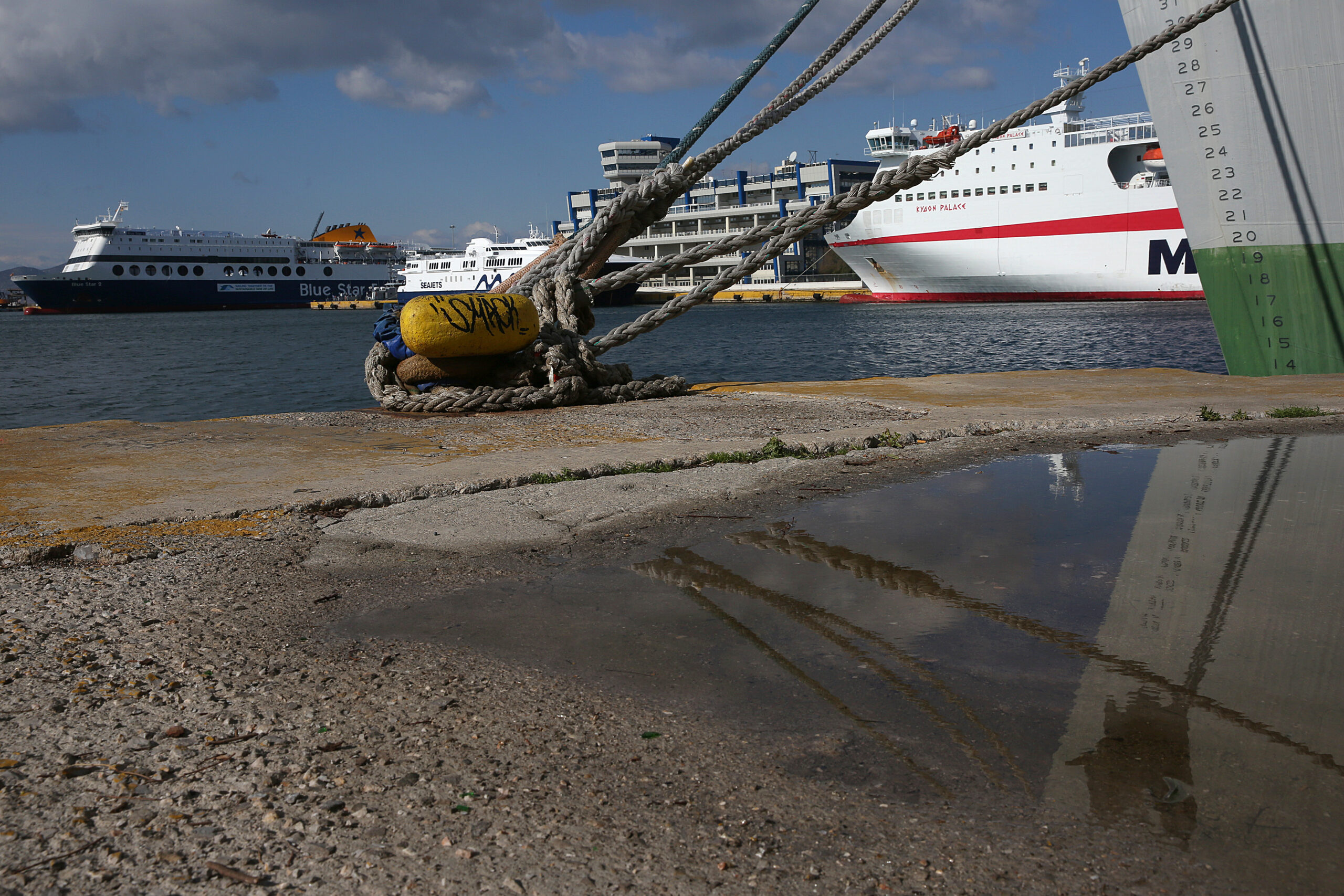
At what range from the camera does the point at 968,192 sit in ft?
163

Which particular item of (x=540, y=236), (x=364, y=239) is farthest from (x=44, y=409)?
(x=364, y=239)

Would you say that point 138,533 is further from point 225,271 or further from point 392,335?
point 225,271

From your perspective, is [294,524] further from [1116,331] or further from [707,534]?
[1116,331]

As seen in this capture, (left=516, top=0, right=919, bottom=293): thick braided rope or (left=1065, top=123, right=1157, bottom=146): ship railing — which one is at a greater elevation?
(left=1065, top=123, right=1157, bottom=146): ship railing

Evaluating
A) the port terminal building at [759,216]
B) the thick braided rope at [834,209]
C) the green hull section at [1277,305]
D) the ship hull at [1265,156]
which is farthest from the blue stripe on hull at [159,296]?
the green hull section at [1277,305]

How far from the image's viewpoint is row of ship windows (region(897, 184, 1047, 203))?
156 ft

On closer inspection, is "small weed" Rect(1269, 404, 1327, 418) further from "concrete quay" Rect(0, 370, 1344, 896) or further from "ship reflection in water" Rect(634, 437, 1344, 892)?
"concrete quay" Rect(0, 370, 1344, 896)

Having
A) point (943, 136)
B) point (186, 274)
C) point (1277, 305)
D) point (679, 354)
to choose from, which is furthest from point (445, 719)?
point (186, 274)

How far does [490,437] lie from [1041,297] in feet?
158

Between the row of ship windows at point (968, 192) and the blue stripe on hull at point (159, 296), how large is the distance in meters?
65.8

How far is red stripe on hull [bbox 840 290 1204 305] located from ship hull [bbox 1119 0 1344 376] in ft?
115

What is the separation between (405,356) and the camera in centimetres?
943

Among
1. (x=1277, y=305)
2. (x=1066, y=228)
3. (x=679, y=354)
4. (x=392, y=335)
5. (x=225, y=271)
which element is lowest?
(x=679, y=354)

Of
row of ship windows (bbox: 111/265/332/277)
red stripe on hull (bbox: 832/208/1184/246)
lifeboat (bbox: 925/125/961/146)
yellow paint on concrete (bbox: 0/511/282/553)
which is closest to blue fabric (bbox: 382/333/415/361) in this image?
yellow paint on concrete (bbox: 0/511/282/553)
